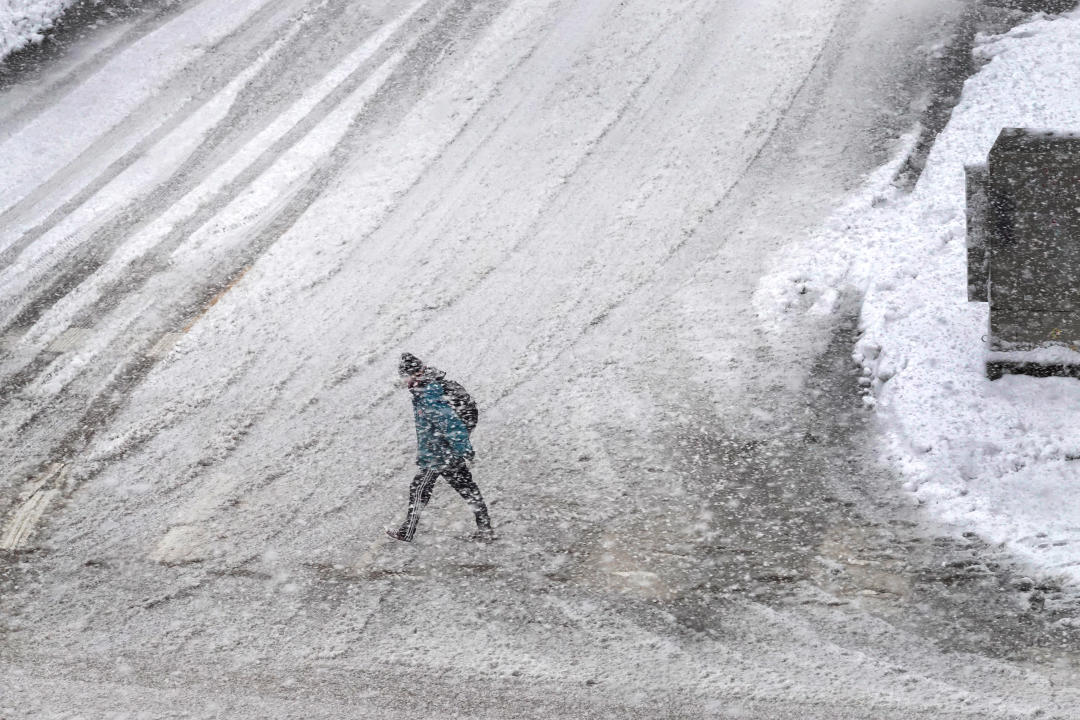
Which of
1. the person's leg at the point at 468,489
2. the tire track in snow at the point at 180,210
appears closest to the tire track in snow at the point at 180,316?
the tire track in snow at the point at 180,210

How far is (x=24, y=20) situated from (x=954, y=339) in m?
12.5

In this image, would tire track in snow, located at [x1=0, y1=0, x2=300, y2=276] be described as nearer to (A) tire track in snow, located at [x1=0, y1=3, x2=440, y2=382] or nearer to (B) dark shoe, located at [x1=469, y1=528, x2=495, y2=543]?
(A) tire track in snow, located at [x1=0, y1=3, x2=440, y2=382]

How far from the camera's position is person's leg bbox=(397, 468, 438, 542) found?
307 inches

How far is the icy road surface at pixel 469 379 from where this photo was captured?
266 inches

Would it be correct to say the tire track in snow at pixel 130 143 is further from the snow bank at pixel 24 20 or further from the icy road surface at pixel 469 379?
the snow bank at pixel 24 20

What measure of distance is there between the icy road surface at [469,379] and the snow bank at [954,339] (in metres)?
0.28

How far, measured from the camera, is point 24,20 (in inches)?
583

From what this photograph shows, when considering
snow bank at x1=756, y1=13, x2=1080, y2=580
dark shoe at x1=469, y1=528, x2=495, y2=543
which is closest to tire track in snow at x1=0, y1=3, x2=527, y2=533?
dark shoe at x1=469, y1=528, x2=495, y2=543

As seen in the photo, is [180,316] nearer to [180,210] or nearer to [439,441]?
[180,210]

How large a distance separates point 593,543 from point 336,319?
3.65 meters

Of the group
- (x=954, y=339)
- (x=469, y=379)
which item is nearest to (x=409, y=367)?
(x=469, y=379)

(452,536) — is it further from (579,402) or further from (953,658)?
(953,658)

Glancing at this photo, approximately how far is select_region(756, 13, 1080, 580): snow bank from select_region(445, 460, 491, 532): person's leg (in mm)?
2963

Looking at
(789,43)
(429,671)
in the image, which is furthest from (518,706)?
(789,43)
